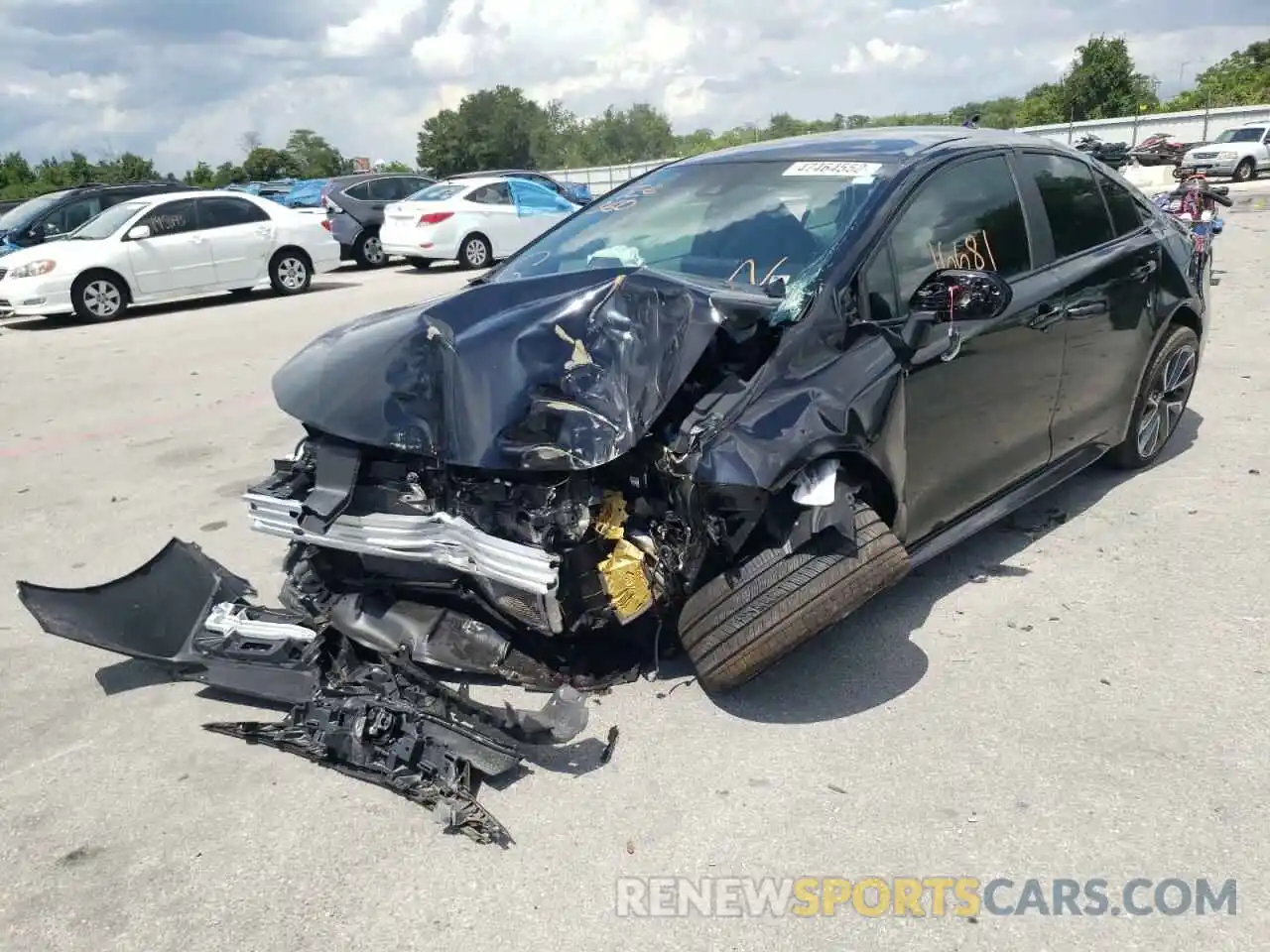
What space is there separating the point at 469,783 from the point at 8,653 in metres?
2.29

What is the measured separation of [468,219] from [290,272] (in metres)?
3.40

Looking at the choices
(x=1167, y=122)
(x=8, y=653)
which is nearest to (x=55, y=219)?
(x=8, y=653)

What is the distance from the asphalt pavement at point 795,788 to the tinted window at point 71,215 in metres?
13.7

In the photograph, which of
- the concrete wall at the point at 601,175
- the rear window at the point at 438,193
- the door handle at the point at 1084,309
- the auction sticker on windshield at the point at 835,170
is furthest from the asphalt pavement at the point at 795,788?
the concrete wall at the point at 601,175

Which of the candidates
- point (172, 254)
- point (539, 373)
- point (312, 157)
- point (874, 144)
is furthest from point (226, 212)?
point (312, 157)

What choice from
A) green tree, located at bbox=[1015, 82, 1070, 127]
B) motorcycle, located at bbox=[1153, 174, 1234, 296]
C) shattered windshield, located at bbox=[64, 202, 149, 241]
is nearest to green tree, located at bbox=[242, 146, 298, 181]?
green tree, located at bbox=[1015, 82, 1070, 127]

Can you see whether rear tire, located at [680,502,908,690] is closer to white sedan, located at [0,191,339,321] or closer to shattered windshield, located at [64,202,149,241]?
white sedan, located at [0,191,339,321]

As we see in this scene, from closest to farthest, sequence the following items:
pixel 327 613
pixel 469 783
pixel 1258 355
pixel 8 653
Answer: pixel 469 783, pixel 327 613, pixel 8 653, pixel 1258 355

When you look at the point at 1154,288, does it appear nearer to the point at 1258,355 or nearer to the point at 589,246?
the point at 589,246

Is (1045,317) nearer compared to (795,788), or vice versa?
(795,788)

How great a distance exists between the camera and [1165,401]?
5.45m

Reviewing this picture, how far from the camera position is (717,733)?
128 inches

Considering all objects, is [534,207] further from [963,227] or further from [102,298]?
[963,227]

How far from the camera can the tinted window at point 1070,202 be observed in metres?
4.45
